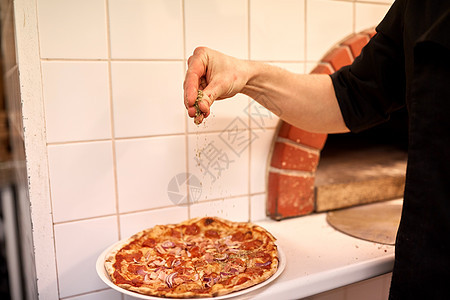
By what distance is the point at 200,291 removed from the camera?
866 millimetres

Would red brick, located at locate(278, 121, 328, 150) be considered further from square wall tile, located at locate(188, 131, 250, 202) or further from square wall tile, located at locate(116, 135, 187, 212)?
square wall tile, located at locate(116, 135, 187, 212)

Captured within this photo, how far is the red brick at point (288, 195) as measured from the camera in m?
1.36

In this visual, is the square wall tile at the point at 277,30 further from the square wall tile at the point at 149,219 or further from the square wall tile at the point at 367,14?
the square wall tile at the point at 149,219

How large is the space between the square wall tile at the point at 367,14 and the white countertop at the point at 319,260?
0.77 m

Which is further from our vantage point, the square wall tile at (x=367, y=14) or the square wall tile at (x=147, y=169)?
the square wall tile at (x=367, y=14)

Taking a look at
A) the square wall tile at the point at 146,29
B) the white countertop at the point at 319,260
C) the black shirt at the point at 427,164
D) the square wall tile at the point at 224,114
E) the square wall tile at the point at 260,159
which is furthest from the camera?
the square wall tile at the point at 260,159

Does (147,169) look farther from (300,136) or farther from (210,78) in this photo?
(300,136)

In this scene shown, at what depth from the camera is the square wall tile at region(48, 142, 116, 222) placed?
3.56 feet

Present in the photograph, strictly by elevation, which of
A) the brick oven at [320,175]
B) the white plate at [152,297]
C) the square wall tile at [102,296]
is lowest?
the square wall tile at [102,296]

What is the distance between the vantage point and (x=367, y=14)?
147 cm

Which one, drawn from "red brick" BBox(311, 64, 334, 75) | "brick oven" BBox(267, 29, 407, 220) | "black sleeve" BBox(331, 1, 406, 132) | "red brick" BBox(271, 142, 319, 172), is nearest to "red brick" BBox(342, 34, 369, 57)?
"brick oven" BBox(267, 29, 407, 220)

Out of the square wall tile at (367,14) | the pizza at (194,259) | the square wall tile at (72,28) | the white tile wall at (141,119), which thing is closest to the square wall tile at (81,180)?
the white tile wall at (141,119)

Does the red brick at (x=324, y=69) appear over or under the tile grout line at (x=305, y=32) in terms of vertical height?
under

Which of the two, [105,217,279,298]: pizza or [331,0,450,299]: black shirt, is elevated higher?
[331,0,450,299]: black shirt
